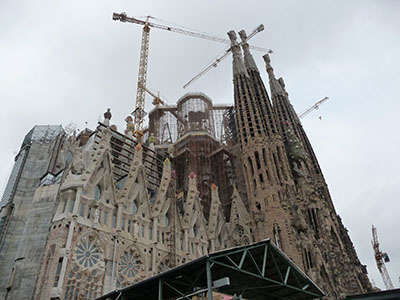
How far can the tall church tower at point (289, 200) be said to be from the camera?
112 feet

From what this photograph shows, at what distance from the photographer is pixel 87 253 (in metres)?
26.2

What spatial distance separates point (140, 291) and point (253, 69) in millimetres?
43237

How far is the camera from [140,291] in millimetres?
16672

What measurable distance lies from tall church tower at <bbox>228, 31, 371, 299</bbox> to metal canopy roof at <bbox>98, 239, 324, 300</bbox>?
46.0 ft

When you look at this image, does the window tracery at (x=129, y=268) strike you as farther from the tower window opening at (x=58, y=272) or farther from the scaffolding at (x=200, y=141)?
the scaffolding at (x=200, y=141)

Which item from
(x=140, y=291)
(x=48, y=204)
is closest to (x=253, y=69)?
(x=48, y=204)

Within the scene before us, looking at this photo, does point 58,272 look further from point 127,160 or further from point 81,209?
point 127,160

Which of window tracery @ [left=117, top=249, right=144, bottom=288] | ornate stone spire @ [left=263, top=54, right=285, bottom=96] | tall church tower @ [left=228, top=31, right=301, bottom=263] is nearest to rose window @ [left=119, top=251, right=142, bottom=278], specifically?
window tracery @ [left=117, top=249, right=144, bottom=288]

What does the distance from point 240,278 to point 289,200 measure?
73.7 feet

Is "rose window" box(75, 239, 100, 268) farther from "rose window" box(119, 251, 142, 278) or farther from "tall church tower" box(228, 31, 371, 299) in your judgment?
"tall church tower" box(228, 31, 371, 299)

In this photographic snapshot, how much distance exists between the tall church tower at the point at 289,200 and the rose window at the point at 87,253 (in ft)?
48.2

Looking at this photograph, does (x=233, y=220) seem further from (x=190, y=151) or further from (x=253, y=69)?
(x=253, y=69)

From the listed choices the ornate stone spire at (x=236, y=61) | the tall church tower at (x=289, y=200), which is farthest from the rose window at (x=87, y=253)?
the ornate stone spire at (x=236, y=61)

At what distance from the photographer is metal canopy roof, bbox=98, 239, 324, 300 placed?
576 inches
